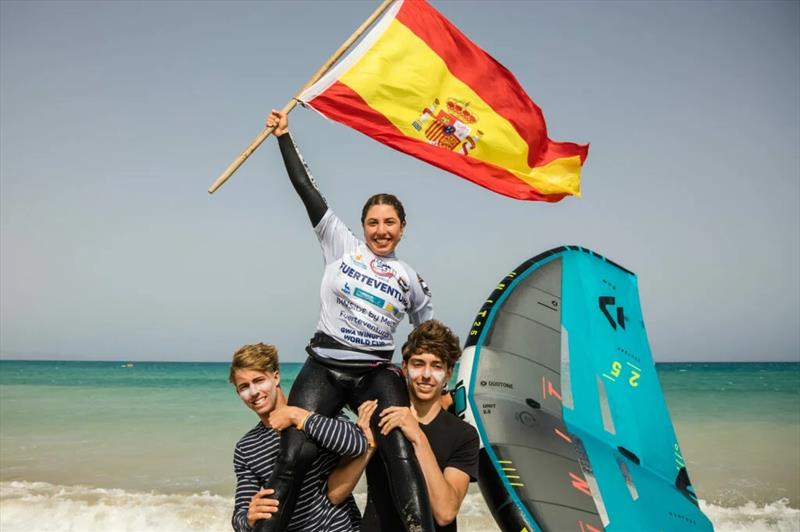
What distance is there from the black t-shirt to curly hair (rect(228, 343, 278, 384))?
0.65 meters

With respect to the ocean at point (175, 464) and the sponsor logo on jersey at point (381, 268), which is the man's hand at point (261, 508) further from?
the ocean at point (175, 464)

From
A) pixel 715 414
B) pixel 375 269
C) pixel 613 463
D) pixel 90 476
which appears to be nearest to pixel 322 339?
pixel 375 269

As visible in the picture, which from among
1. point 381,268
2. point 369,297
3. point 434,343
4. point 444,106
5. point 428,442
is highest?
point 444,106

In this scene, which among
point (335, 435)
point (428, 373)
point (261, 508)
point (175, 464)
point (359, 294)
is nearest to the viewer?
point (261, 508)

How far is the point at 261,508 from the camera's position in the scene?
8.18 feet

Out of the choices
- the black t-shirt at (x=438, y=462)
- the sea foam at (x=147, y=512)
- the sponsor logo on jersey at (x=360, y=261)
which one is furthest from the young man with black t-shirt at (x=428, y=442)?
the sea foam at (x=147, y=512)

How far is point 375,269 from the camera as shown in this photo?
311 centimetres

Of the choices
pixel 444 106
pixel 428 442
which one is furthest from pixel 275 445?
pixel 444 106

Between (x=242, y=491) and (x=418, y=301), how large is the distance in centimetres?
125

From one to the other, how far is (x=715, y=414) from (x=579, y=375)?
1782cm

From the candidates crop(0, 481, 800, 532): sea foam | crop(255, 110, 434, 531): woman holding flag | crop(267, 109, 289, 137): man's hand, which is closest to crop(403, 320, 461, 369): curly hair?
crop(255, 110, 434, 531): woman holding flag

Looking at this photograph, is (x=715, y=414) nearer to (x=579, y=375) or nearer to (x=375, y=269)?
(x=579, y=375)

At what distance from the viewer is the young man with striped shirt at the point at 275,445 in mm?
2615

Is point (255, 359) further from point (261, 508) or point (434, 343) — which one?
point (434, 343)
